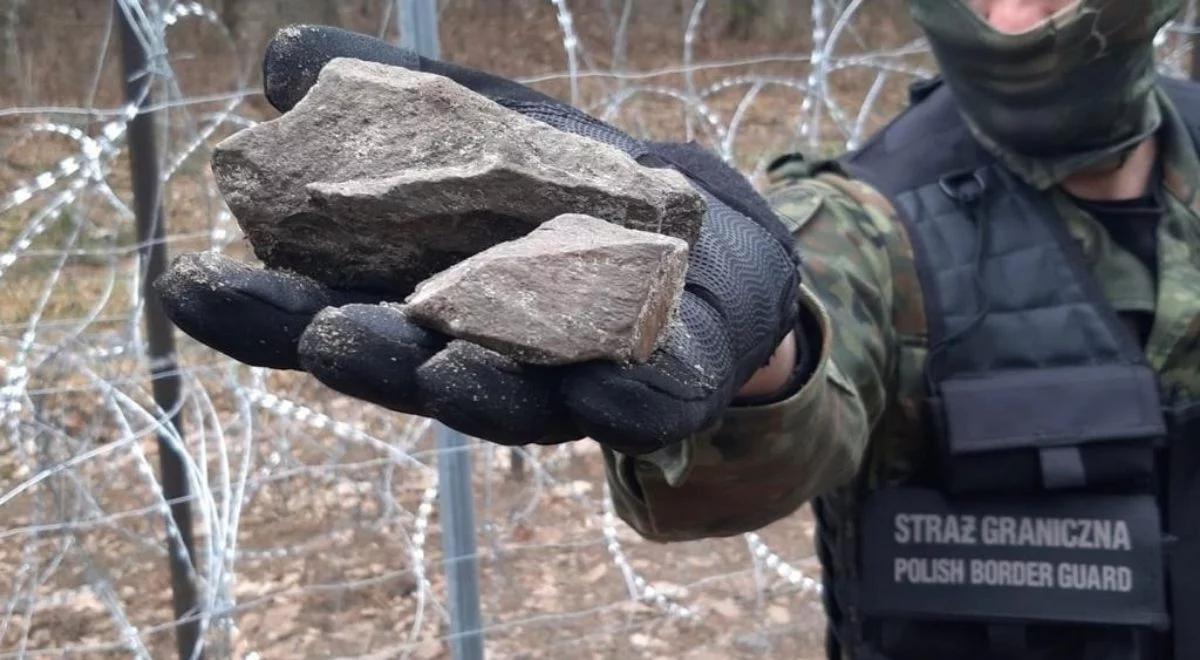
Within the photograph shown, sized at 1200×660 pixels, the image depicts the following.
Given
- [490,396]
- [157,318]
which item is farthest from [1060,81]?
[157,318]

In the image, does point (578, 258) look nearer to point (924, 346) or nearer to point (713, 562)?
point (924, 346)

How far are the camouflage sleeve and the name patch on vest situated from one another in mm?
231

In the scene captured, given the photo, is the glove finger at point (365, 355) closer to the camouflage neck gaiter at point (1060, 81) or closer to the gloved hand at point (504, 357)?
the gloved hand at point (504, 357)

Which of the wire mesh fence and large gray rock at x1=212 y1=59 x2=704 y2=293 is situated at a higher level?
large gray rock at x1=212 y1=59 x2=704 y2=293

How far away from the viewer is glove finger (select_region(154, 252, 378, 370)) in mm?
1203

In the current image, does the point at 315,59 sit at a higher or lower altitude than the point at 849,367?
higher

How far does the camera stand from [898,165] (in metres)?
2.01

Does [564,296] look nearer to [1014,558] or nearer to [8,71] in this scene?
[1014,558]

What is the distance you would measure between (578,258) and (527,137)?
0.24m

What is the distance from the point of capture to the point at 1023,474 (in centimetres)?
191

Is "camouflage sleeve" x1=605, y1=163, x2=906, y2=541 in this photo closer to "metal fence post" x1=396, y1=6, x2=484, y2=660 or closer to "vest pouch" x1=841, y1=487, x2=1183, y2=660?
"vest pouch" x1=841, y1=487, x2=1183, y2=660

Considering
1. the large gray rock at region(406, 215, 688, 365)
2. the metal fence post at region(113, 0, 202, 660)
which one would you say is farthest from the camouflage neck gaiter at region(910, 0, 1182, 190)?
the metal fence post at region(113, 0, 202, 660)

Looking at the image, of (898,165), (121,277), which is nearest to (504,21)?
(121,277)

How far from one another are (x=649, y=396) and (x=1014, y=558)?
1.02 meters
